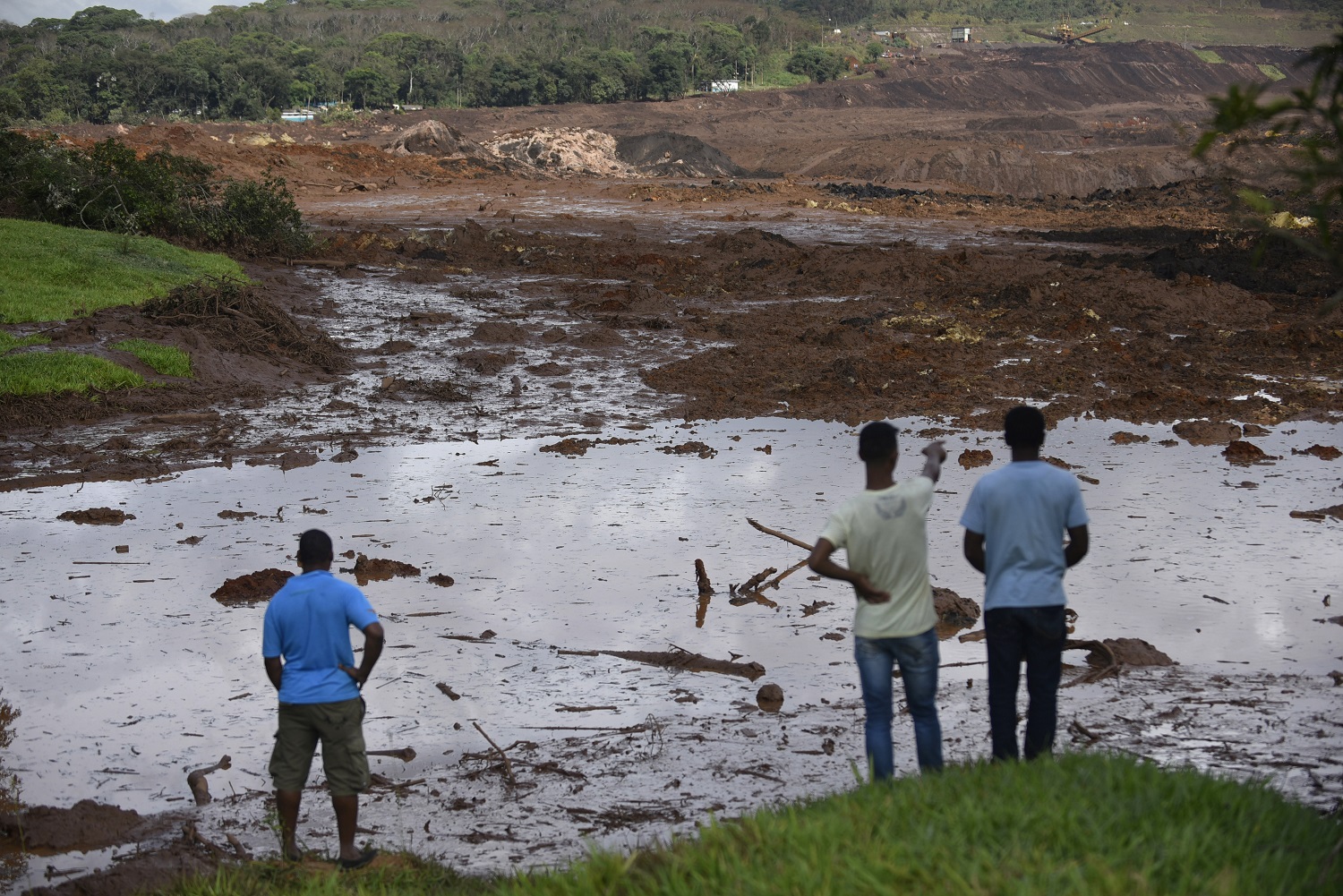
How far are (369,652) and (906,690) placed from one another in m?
2.26

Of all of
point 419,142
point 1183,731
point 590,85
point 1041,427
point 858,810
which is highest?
point 590,85

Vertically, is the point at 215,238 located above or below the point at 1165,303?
above

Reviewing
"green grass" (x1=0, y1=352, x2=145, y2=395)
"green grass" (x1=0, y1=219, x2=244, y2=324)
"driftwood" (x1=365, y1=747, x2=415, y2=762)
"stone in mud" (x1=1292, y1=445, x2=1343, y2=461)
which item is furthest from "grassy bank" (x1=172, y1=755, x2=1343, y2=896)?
"green grass" (x1=0, y1=219, x2=244, y2=324)

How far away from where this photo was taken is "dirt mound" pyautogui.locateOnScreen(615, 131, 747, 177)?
55.4 meters

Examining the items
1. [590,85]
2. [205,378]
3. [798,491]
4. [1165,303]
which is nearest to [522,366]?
[205,378]

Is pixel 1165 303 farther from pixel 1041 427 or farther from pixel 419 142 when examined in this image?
pixel 419 142

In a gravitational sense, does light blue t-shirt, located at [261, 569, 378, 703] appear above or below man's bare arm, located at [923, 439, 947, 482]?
below

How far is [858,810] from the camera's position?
4.30m

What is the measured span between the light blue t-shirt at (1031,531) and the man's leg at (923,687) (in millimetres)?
349

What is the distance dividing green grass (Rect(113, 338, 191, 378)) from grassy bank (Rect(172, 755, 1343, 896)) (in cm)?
1272

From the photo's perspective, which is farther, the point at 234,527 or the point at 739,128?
the point at 739,128

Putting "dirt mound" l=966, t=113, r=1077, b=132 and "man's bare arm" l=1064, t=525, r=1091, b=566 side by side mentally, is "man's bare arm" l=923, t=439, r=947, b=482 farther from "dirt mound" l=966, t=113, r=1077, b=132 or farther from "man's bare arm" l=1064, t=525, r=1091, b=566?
"dirt mound" l=966, t=113, r=1077, b=132

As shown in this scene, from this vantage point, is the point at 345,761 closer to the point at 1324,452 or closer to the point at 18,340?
the point at 1324,452

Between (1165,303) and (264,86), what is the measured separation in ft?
234
